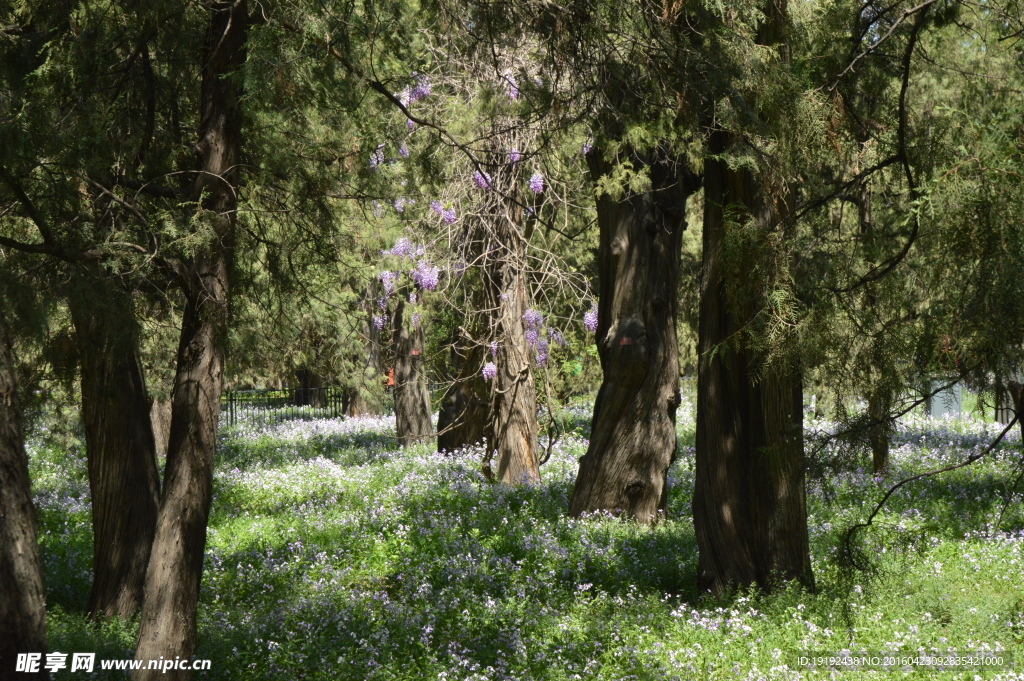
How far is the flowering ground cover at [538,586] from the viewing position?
6586 mm

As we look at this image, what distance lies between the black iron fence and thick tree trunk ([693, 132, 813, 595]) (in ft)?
62.6

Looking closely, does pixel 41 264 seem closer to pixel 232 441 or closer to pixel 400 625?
pixel 400 625

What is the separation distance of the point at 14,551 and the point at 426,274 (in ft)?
24.2

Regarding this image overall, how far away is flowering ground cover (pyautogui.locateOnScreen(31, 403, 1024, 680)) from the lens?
6.59 meters

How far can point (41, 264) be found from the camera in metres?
7.38

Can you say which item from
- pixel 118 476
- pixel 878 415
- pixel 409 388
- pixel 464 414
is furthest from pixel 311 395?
pixel 878 415

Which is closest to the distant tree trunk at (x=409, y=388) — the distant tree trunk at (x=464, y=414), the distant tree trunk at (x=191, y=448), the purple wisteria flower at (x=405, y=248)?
the distant tree trunk at (x=464, y=414)

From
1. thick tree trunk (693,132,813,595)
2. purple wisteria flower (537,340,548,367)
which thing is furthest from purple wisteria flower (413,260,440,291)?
thick tree trunk (693,132,813,595)

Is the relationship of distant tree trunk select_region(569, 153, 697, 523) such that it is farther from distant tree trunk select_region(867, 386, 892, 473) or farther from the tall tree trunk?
the tall tree trunk

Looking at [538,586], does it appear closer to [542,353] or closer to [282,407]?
[542,353]

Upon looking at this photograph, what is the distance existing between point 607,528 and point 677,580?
1.33 m

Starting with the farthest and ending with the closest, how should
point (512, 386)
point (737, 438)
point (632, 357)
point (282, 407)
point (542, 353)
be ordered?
point (282, 407) < point (542, 353) < point (512, 386) < point (632, 357) < point (737, 438)

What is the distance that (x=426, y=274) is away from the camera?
38.8 ft

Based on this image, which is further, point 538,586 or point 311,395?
point 311,395
